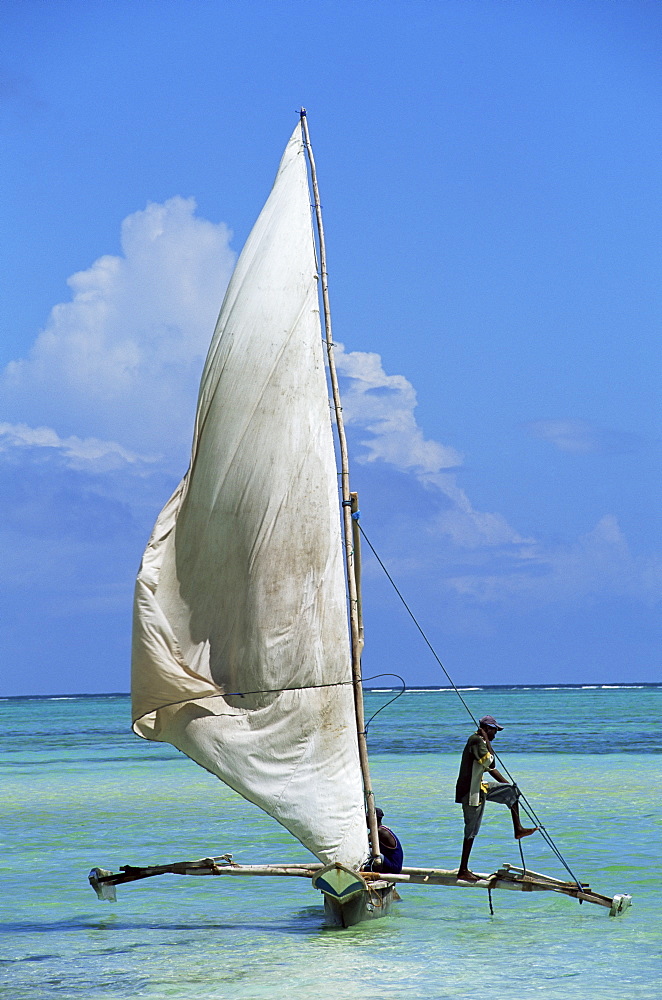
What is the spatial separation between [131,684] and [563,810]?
42.2 feet

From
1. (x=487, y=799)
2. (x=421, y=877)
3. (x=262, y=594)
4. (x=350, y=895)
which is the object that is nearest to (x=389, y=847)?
(x=421, y=877)

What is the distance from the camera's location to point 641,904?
13031 mm

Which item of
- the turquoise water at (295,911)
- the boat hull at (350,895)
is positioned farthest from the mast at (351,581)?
the turquoise water at (295,911)

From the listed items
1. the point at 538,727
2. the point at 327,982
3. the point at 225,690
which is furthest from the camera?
the point at 538,727

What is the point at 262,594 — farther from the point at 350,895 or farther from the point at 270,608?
the point at 350,895

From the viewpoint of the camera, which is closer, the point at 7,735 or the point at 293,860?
the point at 293,860

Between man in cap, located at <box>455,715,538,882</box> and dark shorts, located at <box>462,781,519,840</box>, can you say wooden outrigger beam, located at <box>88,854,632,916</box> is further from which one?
dark shorts, located at <box>462,781,519,840</box>

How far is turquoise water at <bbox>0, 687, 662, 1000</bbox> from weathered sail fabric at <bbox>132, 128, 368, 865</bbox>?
1.25 meters

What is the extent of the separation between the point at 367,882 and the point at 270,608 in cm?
261

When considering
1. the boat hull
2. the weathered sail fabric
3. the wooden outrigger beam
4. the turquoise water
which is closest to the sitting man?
the turquoise water

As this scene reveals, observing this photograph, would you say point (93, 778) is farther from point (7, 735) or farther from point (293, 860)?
point (7, 735)

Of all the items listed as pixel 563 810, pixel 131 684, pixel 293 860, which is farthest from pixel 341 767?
pixel 563 810

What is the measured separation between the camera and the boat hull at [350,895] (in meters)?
10.8

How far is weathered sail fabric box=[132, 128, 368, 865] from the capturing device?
1089 centimetres
